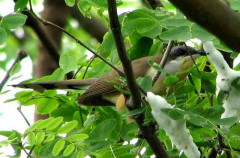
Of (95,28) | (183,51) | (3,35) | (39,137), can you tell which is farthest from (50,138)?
(95,28)

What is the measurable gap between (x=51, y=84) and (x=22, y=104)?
0.18m

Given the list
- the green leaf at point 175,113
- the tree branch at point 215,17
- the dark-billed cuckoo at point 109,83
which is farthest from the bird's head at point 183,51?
the tree branch at point 215,17

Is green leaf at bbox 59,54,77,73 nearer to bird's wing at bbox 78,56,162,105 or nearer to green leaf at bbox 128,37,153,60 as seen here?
bird's wing at bbox 78,56,162,105

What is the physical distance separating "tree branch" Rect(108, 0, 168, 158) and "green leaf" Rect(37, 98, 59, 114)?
2.27 ft

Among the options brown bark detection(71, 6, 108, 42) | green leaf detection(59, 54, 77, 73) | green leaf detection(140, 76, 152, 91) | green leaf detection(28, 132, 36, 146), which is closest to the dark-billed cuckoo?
green leaf detection(59, 54, 77, 73)

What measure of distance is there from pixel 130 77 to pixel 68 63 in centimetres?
83

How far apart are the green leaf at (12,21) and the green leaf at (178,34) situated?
605mm

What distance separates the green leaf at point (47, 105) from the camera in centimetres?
265

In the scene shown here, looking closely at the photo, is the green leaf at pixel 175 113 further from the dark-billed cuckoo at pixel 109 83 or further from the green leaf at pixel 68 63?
the green leaf at pixel 68 63

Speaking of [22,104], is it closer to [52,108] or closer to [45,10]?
[52,108]

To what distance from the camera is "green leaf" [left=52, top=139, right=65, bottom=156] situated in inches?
80.2

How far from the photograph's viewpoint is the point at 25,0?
2.15m

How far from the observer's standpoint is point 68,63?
8.43 feet

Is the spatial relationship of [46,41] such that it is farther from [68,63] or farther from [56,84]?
[68,63]
